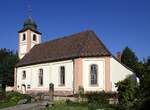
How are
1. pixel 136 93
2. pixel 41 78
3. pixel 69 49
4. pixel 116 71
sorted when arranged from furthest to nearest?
pixel 41 78 → pixel 69 49 → pixel 116 71 → pixel 136 93

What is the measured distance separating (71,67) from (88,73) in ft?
9.18

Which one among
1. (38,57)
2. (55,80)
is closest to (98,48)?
(55,80)

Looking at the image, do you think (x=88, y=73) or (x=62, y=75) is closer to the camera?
(x=88, y=73)

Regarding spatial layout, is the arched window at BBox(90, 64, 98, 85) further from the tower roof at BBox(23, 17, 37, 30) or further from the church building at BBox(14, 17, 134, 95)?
the tower roof at BBox(23, 17, 37, 30)

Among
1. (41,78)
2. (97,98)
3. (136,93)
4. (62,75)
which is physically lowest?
(97,98)

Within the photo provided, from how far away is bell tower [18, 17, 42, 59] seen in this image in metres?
52.3

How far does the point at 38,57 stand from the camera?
145 feet

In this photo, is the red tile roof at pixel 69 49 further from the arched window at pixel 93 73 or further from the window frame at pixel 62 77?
the window frame at pixel 62 77

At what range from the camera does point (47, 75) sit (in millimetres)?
40594

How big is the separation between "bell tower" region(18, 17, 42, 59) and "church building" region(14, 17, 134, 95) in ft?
13.4

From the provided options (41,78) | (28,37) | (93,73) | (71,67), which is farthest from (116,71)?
(28,37)

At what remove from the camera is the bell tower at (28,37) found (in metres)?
52.3

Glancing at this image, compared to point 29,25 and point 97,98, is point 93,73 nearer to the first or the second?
point 97,98

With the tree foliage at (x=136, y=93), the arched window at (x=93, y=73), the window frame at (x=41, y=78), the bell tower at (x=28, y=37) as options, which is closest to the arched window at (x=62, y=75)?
the window frame at (x=41, y=78)
